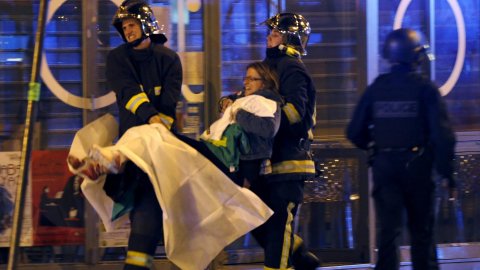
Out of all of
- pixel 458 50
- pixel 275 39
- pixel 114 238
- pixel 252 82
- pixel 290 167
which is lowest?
pixel 114 238

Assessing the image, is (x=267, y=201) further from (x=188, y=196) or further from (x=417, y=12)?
(x=417, y=12)

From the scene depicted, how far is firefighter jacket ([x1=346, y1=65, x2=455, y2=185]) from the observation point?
5.68m

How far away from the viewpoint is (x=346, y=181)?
24.3 ft

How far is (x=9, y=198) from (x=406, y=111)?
10.7 feet

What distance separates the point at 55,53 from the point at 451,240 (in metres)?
3.76

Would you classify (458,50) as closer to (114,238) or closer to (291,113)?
(291,113)

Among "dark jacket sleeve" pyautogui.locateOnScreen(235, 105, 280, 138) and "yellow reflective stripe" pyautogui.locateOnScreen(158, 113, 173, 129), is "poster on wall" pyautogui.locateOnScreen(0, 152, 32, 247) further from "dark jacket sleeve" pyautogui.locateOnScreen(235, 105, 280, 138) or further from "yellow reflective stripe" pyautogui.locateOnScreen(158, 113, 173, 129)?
"dark jacket sleeve" pyautogui.locateOnScreen(235, 105, 280, 138)

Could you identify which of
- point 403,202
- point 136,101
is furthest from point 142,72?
point 403,202

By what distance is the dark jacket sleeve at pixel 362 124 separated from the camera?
5871 mm

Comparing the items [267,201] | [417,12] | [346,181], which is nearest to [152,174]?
[267,201]

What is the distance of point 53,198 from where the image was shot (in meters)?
6.97

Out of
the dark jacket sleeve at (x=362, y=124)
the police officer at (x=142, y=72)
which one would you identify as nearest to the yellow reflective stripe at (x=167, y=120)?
the police officer at (x=142, y=72)

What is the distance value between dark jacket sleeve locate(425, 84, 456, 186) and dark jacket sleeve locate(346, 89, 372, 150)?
40 centimetres

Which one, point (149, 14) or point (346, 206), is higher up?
point (149, 14)
